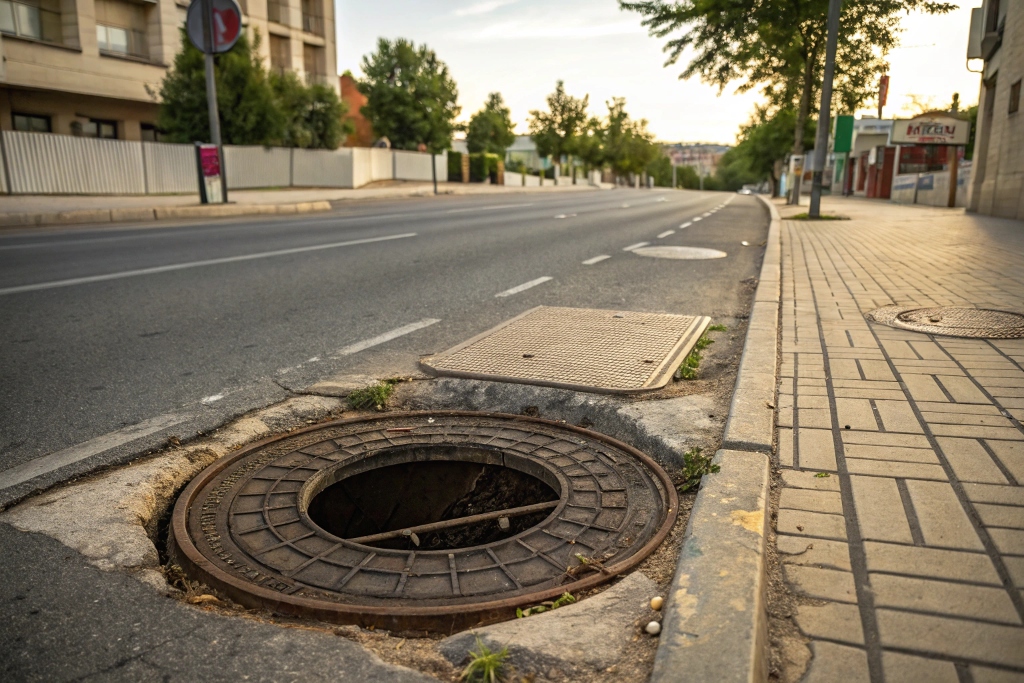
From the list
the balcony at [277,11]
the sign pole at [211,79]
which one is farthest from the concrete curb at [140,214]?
the balcony at [277,11]

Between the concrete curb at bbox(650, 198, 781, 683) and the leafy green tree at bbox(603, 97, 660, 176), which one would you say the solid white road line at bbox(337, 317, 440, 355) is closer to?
the concrete curb at bbox(650, 198, 781, 683)

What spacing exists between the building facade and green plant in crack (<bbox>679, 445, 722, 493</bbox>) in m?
16.0

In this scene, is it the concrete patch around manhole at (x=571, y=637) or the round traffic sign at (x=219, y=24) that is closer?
the concrete patch around manhole at (x=571, y=637)

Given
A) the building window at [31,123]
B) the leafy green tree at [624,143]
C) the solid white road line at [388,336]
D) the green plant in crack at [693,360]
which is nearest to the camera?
the green plant in crack at [693,360]

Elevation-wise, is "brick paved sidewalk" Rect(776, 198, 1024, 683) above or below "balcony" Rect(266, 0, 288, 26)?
below

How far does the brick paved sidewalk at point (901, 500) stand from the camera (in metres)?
1.75

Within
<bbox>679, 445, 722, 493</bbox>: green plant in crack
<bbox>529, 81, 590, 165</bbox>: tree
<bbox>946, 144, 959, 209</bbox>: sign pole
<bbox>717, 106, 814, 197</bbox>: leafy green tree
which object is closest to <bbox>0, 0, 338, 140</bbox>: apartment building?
<bbox>946, 144, 959, 209</bbox>: sign pole

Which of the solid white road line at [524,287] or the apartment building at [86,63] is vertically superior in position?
the apartment building at [86,63]

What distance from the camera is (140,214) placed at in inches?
635

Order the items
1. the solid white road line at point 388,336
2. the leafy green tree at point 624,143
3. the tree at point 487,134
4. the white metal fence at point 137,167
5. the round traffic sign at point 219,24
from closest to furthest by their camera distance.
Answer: the solid white road line at point 388,336
the round traffic sign at point 219,24
the white metal fence at point 137,167
the tree at point 487,134
the leafy green tree at point 624,143

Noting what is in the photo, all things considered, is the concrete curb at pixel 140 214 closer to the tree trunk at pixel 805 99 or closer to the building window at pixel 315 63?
the tree trunk at pixel 805 99

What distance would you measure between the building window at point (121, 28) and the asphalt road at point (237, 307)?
2012 cm

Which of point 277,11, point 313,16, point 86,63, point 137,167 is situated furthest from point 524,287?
point 313,16

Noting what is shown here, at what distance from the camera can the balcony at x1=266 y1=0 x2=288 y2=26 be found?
36750 millimetres
